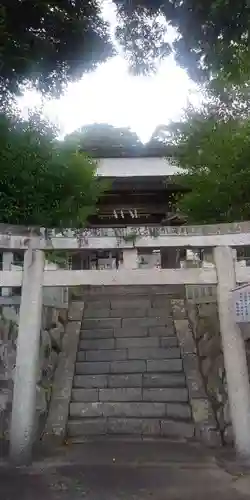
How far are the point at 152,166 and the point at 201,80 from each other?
335 inches

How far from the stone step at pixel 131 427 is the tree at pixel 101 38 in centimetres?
414

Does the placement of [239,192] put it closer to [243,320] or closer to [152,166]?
[243,320]

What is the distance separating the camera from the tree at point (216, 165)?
23.9ft

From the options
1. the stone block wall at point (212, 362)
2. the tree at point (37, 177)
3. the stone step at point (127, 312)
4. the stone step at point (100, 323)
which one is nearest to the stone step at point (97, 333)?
the stone step at point (100, 323)

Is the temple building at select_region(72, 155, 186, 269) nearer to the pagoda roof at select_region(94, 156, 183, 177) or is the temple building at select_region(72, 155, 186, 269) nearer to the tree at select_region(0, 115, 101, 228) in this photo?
the pagoda roof at select_region(94, 156, 183, 177)

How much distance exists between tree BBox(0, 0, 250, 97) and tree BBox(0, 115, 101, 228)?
1.09 meters

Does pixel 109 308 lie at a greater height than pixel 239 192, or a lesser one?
lesser

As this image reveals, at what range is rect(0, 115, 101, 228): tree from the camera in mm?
6277


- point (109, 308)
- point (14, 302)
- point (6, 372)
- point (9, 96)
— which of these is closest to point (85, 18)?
point (9, 96)

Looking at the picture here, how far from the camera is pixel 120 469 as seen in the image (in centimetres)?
477

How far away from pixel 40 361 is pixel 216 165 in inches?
163

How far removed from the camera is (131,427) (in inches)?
239

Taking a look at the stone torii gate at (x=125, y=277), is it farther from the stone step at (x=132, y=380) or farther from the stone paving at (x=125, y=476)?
the stone step at (x=132, y=380)

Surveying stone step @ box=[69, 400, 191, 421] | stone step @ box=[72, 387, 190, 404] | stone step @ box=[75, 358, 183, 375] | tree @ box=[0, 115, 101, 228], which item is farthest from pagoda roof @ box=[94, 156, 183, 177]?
stone step @ box=[69, 400, 191, 421]
